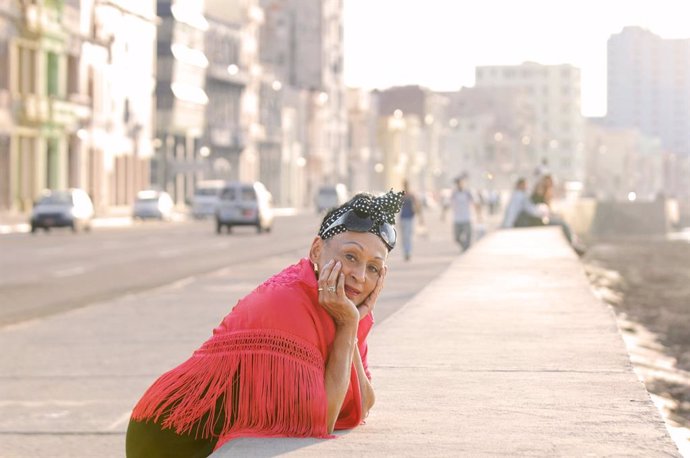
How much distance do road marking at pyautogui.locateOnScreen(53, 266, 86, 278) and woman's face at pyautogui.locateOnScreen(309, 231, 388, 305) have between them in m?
21.7

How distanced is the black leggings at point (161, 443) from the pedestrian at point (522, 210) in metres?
25.7

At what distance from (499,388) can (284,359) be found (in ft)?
6.17

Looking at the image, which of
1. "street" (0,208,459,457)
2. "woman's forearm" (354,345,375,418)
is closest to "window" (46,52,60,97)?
"street" (0,208,459,457)

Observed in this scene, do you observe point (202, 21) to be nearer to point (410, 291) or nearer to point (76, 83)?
point (76, 83)

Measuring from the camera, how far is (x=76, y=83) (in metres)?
79.8

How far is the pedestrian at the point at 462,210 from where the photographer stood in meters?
35.5

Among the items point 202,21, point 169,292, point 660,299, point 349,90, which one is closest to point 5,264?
point 169,292

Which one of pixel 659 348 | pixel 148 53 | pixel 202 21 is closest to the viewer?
pixel 659 348

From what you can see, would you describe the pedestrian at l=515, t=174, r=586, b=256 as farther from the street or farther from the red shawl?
the red shawl

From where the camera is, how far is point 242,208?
5231 centimetres

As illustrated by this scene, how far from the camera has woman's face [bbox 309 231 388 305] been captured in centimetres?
579

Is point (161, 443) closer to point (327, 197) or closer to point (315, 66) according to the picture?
point (327, 197)

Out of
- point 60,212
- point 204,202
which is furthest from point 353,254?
point 204,202

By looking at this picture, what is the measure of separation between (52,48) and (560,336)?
67.6m
